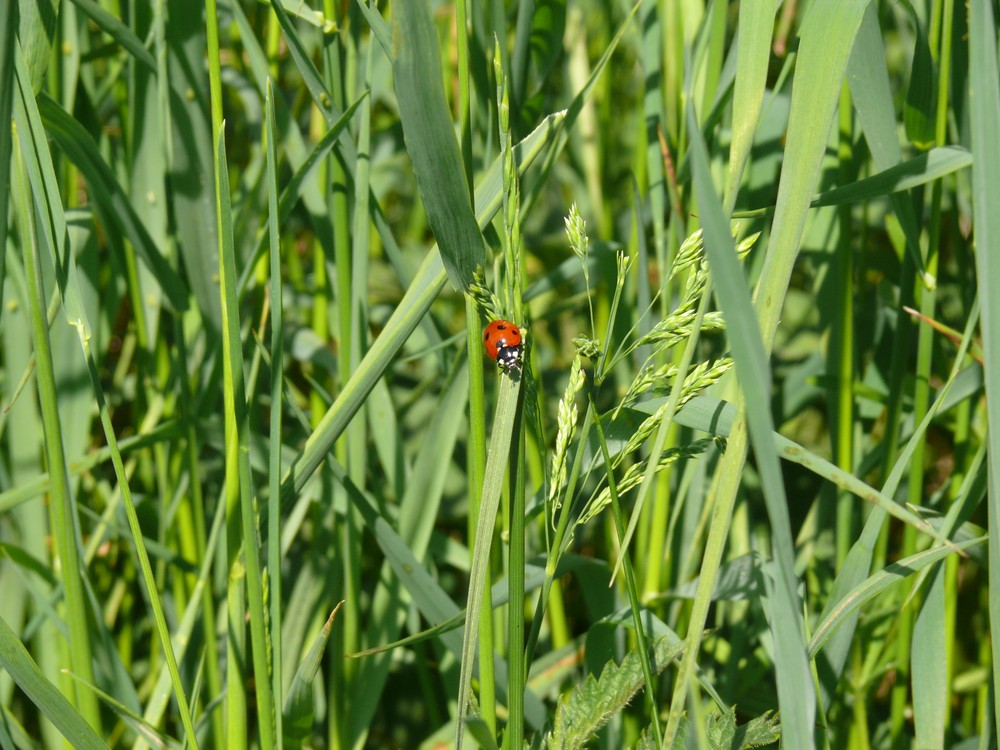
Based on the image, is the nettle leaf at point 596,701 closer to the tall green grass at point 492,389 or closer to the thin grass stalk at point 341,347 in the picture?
the tall green grass at point 492,389

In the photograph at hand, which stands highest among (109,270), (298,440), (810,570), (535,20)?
(535,20)

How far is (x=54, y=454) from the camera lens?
52 cm

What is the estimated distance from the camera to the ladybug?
0.43 m

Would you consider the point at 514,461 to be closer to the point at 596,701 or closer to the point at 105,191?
the point at 596,701

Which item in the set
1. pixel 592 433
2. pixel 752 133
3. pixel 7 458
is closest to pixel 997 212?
pixel 752 133

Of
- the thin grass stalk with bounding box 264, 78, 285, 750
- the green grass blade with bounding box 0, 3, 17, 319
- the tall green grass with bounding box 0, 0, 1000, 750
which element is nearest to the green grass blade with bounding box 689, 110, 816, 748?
the tall green grass with bounding box 0, 0, 1000, 750

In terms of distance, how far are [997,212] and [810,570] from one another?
1.59 ft

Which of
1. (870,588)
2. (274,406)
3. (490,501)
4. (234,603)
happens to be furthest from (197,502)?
(870,588)

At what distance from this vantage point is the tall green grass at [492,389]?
438mm

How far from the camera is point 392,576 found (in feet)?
2.56

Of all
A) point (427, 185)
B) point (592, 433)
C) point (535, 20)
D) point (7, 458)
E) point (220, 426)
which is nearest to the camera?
point (427, 185)

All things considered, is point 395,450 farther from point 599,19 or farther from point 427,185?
point 599,19

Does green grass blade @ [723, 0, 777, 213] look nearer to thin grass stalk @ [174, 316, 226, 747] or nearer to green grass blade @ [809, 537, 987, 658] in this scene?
green grass blade @ [809, 537, 987, 658]

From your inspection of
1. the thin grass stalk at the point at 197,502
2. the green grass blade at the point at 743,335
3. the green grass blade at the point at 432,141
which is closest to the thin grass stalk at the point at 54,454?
the thin grass stalk at the point at 197,502
